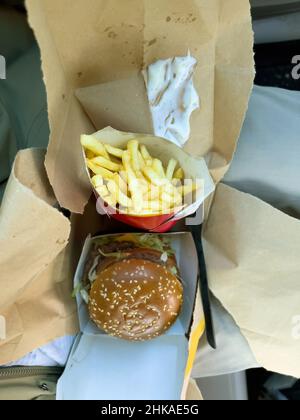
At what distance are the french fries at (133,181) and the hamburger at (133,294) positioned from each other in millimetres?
150

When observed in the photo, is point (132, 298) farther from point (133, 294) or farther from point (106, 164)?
point (106, 164)

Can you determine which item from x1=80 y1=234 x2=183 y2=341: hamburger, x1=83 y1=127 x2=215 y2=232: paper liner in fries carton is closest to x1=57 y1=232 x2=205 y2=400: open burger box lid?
x1=80 y1=234 x2=183 y2=341: hamburger

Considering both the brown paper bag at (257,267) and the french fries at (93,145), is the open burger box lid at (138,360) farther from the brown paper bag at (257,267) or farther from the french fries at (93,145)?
the french fries at (93,145)

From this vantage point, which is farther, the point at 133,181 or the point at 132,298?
the point at 132,298

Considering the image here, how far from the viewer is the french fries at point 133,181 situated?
614 millimetres

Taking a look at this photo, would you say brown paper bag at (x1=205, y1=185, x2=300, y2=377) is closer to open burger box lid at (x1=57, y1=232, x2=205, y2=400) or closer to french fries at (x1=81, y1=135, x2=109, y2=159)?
open burger box lid at (x1=57, y1=232, x2=205, y2=400)

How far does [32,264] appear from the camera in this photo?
68 centimetres

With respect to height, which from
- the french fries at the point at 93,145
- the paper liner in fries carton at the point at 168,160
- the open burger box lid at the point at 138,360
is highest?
the french fries at the point at 93,145

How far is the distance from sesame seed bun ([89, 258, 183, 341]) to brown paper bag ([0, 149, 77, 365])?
2.3 inches

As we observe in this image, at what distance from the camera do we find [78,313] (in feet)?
2.61

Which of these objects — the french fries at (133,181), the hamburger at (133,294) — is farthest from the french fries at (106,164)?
the hamburger at (133,294)

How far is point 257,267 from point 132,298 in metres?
0.19

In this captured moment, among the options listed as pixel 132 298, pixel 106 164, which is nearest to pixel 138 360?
pixel 132 298
